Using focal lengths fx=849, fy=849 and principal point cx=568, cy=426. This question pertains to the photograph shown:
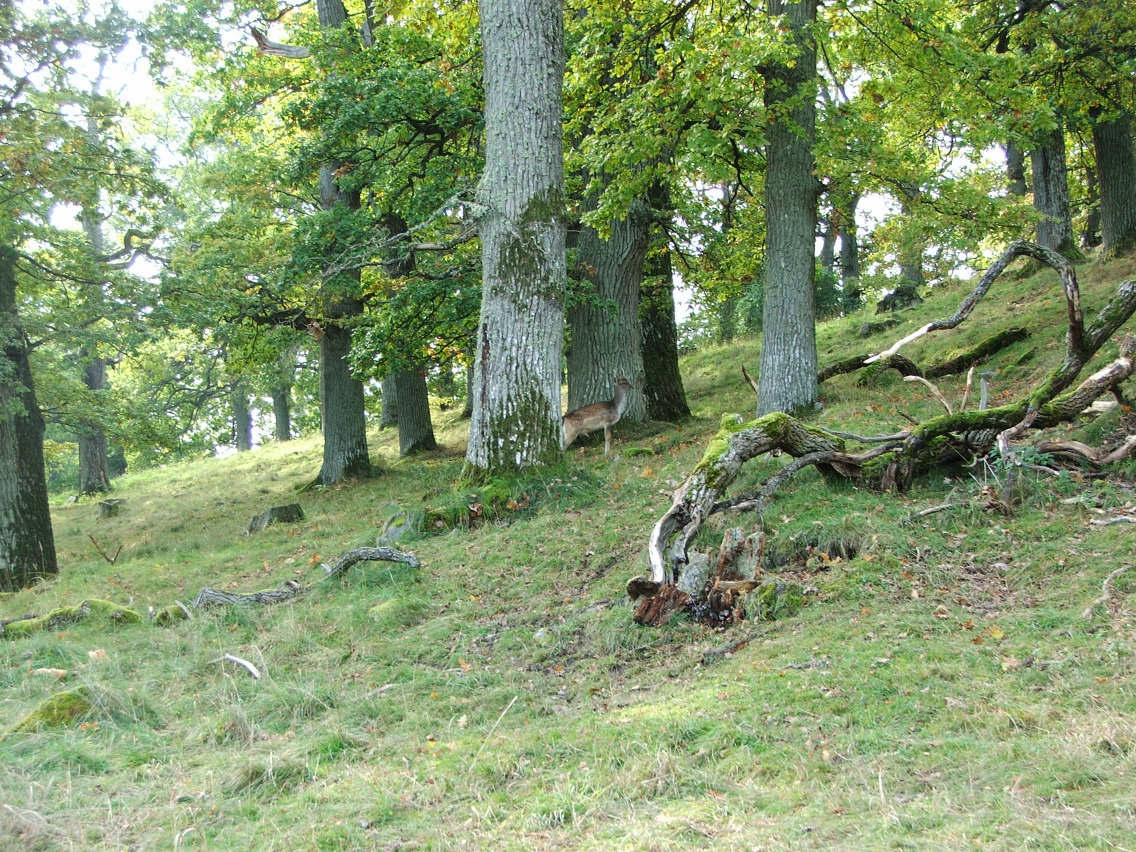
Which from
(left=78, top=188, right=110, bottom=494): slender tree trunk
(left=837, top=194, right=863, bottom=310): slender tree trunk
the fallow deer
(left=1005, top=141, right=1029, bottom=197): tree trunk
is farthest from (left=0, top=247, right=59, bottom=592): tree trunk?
(left=837, top=194, right=863, bottom=310): slender tree trunk

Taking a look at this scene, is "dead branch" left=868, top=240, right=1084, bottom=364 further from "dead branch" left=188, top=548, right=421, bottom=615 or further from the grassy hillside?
"dead branch" left=188, top=548, right=421, bottom=615

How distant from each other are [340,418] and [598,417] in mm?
6324

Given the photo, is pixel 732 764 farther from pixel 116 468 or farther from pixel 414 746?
pixel 116 468

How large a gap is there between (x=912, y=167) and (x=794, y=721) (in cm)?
1025

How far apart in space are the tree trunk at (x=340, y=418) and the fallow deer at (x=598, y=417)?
5703 mm

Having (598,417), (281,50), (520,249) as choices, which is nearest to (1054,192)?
(598,417)

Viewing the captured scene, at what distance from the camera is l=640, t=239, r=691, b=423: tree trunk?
644 inches

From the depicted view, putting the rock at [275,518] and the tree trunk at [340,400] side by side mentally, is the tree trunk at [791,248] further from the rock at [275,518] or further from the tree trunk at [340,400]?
the tree trunk at [340,400]

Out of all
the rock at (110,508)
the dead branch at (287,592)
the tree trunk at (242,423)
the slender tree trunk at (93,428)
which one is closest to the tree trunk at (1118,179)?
the dead branch at (287,592)

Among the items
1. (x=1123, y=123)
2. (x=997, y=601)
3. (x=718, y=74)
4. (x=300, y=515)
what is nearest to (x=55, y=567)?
(x=300, y=515)

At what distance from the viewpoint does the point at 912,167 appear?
12383mm

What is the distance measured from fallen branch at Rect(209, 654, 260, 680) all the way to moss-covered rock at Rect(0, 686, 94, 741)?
0.98 m

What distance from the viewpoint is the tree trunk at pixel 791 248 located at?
1226 cm

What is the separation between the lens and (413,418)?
20.0m
